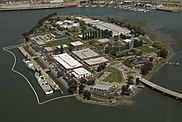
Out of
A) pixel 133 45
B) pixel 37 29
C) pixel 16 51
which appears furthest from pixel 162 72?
pixel 37 29

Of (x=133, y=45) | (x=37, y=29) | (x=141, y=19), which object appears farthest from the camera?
(x=141, y=19)

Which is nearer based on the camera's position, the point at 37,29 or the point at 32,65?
the point at 32,65

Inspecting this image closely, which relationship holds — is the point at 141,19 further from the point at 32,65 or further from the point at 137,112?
the point at 137,112

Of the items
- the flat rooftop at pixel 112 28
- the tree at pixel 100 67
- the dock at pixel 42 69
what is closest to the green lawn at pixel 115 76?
the tree at pixel 100 67

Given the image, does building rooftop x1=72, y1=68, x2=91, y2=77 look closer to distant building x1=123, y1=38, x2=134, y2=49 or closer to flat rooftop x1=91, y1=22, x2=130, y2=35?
distant building x1=123, y1=38, x2=134, y2=49

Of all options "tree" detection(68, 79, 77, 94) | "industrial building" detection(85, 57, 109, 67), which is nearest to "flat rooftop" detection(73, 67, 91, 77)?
"industrial building" detection(85, 57, 109, 67)

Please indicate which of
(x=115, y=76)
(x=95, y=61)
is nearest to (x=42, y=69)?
(x=95, y=61)

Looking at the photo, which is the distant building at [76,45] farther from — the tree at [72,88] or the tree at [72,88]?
the tree at [72,88]

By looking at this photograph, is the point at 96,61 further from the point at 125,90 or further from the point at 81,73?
the point at 125,90
